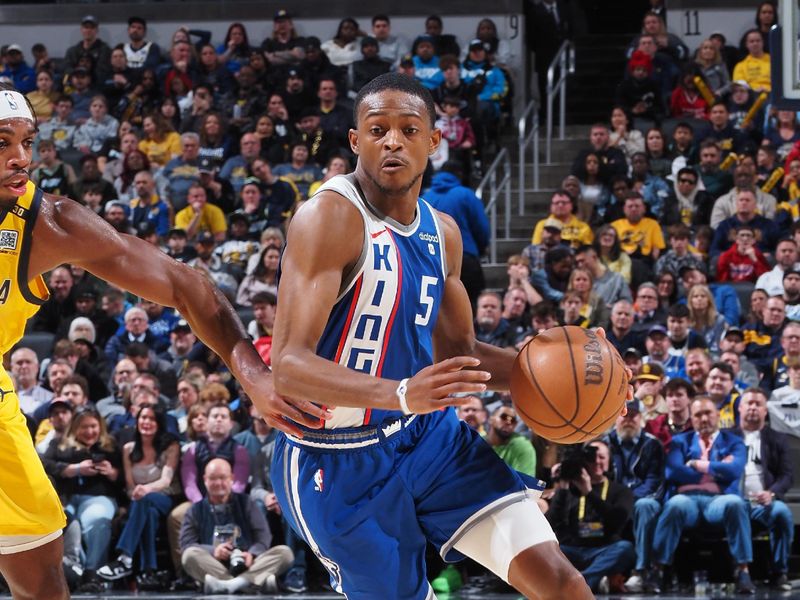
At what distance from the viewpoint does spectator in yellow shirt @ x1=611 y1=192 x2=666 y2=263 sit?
1178 cm

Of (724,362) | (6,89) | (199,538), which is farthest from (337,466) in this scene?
(724,362)

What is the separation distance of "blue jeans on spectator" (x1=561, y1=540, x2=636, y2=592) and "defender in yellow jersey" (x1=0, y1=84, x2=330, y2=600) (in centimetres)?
487

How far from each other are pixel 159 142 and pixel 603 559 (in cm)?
798

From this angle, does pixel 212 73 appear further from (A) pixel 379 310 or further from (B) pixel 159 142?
(A) pixel 379 310

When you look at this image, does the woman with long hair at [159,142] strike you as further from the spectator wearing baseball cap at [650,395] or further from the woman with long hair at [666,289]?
the spectator wearing baseball cap at [650,395]

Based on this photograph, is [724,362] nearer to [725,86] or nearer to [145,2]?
[725,86]

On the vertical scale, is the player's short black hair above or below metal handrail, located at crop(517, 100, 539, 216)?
below

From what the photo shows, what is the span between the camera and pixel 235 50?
15.8 meters

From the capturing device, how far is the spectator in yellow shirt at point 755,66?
13731 millimetres

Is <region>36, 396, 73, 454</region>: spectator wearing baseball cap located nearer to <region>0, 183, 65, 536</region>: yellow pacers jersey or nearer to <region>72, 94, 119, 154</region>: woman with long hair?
<region>0, 183, 65, 536</region>: yellow pacers jersey

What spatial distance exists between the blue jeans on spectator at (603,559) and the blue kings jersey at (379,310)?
15.9ft

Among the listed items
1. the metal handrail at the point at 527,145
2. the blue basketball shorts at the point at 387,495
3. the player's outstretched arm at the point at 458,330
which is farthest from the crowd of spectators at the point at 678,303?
the blue basketball shorts at the point at 387,495

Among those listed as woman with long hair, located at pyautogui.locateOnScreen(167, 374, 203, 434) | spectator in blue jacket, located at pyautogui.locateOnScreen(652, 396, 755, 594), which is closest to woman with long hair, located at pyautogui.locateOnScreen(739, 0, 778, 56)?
spectator in blue jacket, located at pyautogui.locateOnScreen(652, 396, 755, 594)

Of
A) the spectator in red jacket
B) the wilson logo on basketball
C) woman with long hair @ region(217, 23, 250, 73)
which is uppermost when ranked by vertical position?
woman with long hair @ region(217, 23, 250, 73)
